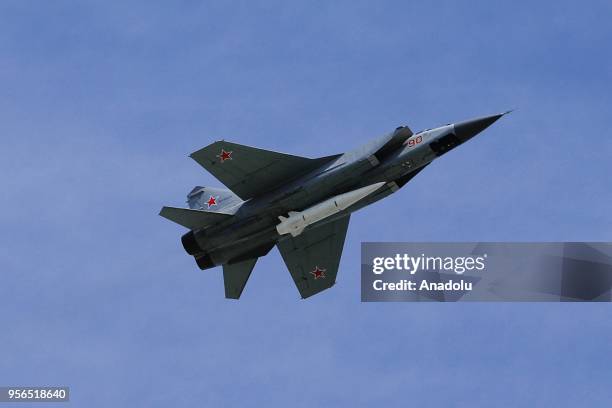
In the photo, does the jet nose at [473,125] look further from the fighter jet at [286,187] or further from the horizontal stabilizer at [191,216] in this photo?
the horizontal stabilizer at [191,216]

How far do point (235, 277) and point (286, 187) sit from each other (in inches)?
230

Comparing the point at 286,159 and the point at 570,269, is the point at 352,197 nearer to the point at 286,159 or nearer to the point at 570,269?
the point at 286,159

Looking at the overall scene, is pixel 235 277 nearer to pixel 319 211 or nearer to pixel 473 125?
pixel 319 211

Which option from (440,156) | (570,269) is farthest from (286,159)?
(570,269)

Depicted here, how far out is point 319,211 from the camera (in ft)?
161

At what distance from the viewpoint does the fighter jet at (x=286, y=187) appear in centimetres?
4891

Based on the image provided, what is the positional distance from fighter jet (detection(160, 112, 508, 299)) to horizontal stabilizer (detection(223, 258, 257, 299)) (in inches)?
21.8

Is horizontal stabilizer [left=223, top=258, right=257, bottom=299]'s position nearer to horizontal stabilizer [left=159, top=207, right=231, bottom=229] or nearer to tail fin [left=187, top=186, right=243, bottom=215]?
tail fin [left=187, top=186, right=243, bottom=215]

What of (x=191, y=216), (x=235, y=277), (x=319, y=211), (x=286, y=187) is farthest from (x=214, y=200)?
→ (x=319, y=211)

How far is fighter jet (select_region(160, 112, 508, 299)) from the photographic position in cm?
4891

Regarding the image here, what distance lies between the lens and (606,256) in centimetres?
5319

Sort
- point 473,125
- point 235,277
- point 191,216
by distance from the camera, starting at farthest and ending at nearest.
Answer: point 235,277
point 191,216
point 473,125

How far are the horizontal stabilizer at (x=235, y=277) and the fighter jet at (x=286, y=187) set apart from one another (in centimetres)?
55

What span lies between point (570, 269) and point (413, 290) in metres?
6.78
